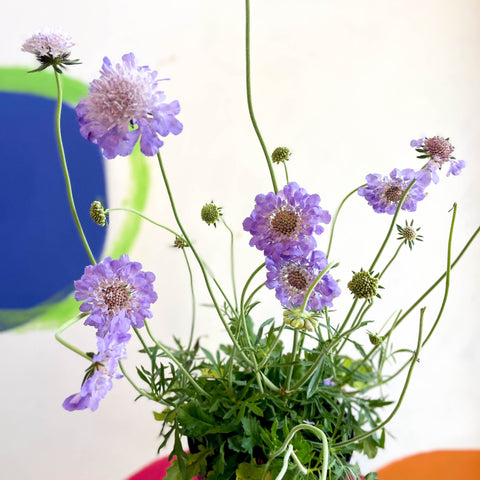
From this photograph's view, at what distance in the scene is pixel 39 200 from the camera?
3.12 ft

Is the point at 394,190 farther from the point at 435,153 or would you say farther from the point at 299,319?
the point at 299,319

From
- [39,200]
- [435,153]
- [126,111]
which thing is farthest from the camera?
[39,200]

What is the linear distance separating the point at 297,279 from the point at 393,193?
0.15m

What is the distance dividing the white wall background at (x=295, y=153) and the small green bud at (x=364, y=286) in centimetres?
54

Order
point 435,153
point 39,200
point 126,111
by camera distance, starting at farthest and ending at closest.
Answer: point 39,200, point 435,153, point 126,111

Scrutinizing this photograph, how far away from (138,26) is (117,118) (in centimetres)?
71

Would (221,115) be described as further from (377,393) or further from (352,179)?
(377,393)

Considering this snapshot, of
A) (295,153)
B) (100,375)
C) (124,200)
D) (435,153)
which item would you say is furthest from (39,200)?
(435,153)

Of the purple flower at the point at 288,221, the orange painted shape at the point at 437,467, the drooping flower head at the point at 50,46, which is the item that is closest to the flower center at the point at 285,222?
the purple flower at the point at 288,221

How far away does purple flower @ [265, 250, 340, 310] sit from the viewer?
16.3 inches

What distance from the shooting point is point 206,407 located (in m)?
0.53

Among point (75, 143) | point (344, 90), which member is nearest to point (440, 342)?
point (344, 90)

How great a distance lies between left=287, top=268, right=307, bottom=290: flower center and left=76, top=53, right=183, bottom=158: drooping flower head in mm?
162

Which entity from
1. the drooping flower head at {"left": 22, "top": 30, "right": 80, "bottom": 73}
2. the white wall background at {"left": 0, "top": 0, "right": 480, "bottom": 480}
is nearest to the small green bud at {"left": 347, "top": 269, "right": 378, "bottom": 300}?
the drooping flower head at {"left": 22, "top": 30, "right": 80, "bottom": 73}
